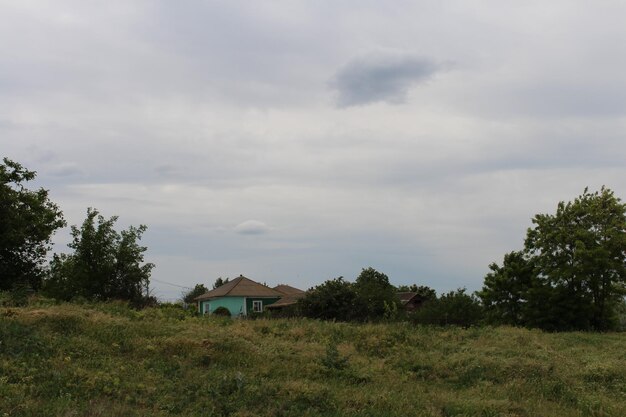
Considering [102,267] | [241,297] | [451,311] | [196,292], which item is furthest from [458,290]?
[196,292]

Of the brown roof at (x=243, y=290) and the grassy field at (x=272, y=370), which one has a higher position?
the brown roof at (x=243, y=290)

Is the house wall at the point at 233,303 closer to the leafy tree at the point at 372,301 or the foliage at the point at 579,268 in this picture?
the leafy tree at the point at 372,301

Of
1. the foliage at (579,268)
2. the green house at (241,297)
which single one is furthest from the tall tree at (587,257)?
the green house at (241,297)

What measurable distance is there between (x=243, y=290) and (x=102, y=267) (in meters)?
27.4

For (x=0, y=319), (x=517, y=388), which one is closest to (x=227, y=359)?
(x=0, y=319)

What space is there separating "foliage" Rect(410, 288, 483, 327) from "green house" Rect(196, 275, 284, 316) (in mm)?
25937

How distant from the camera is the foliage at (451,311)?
24109mm

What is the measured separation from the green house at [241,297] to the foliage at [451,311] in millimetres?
25937

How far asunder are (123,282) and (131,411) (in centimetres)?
1824

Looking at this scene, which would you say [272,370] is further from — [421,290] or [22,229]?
[421,290]

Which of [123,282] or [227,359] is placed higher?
[123,282]

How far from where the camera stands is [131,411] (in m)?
7.52

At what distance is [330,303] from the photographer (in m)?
26.0

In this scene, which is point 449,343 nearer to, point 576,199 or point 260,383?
point 260,383
